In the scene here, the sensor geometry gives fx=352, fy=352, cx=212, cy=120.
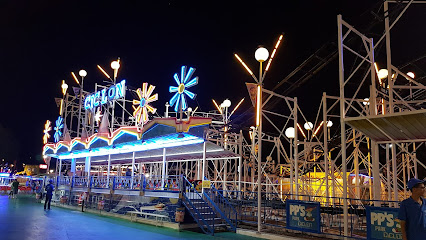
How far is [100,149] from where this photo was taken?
23.3 metres

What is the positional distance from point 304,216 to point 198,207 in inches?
188

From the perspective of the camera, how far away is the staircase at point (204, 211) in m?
13.6

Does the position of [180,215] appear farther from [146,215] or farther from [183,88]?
[183,88]

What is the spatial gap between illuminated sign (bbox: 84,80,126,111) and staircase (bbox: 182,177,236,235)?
10.5 metres

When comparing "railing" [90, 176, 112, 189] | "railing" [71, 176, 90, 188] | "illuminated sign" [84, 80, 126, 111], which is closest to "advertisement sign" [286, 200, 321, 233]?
"railing" [90, 176, 112, 189]

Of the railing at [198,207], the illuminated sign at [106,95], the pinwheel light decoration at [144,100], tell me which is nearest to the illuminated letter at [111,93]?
the illuminated sign at [106,95]

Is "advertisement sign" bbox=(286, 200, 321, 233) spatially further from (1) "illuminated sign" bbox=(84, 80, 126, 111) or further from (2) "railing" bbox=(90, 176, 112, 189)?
(1) "illuminated sign" bbox=(84, 80, 126, 111)

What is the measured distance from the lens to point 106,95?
2539cm

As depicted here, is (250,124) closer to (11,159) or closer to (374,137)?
(374,137)

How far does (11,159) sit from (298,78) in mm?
71666

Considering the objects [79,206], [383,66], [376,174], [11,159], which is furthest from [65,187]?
[11,159]

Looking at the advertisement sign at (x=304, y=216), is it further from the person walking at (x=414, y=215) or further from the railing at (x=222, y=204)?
the person walking at (x=414, y=215)

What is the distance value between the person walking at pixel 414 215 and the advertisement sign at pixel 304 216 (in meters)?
6.27

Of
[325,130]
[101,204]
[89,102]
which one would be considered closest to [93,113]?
[89,102]
